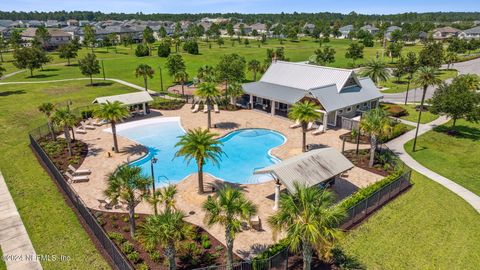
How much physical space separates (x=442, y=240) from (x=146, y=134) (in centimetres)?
3684

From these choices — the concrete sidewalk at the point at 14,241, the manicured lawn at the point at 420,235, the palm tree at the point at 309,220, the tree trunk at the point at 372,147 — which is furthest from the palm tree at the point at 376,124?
the concrete sidewalk at the point at 14,241

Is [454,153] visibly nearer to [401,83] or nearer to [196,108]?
[196,108]

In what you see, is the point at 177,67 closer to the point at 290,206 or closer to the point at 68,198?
the point at 68,198

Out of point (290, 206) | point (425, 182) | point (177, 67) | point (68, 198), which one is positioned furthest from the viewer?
point (177, 67)

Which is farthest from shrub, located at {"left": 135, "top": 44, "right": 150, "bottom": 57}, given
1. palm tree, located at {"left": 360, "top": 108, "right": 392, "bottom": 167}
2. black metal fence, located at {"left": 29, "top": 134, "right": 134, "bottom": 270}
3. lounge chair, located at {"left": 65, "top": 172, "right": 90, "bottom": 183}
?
palm tree, located at {"left": 360, "top": 108, "right": 392, "bottom": 167}

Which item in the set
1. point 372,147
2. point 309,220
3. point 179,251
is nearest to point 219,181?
point 179,251

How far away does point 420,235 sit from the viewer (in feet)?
83.3

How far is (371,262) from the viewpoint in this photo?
22547 mm

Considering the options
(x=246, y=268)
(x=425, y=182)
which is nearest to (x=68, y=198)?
(x=246, y=268)

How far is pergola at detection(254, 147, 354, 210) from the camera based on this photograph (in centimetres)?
2720

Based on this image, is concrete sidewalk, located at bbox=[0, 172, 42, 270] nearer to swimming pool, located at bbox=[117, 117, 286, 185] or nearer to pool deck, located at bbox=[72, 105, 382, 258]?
pool deck, located at bbox=[72, 105, 382, 258]

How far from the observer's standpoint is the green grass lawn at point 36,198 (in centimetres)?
2331

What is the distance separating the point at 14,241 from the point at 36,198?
20.6 feet

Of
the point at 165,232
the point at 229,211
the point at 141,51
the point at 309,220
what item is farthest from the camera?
the point at 141,51
